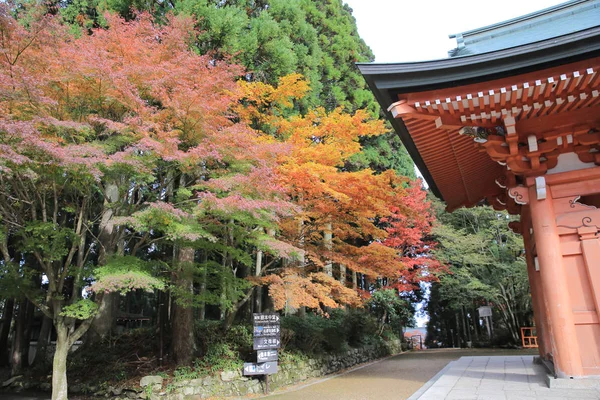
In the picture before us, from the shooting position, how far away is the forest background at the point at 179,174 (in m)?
5.68

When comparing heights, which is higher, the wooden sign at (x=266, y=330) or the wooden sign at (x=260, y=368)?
the wooden sign at (x=266, y=330)

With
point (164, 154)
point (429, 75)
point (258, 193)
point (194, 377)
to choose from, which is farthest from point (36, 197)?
point (429, 75)

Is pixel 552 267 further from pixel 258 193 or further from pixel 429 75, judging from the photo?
pixel 258 193

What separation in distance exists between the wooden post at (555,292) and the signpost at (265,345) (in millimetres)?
5192

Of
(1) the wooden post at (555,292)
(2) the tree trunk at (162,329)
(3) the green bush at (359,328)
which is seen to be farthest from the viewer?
(3) the green bush at (359,328)

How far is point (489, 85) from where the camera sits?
173 inches

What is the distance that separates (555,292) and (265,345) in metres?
5.50

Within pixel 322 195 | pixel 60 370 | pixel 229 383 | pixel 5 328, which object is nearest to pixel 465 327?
pixel 322 195

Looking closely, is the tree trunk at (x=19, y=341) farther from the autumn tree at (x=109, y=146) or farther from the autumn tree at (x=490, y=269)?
the autumn tree at (x=490, y=269)

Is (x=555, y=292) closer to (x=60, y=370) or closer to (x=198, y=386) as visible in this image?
(x=198, y=386)

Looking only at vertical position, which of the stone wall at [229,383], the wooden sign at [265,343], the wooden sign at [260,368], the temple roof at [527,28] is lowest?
the stone wall at [229,383]

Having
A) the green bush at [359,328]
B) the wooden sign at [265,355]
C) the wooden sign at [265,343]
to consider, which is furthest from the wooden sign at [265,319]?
the green bush at [359,328]

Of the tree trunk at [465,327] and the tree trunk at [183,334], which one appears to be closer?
the tree trunk at [183,334]

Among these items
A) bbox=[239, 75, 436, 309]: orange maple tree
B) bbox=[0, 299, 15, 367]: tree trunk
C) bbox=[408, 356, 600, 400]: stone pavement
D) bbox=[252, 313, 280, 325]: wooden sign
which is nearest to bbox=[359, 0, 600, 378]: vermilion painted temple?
bbox=[408, 356, 600, 400]: stone pavement
